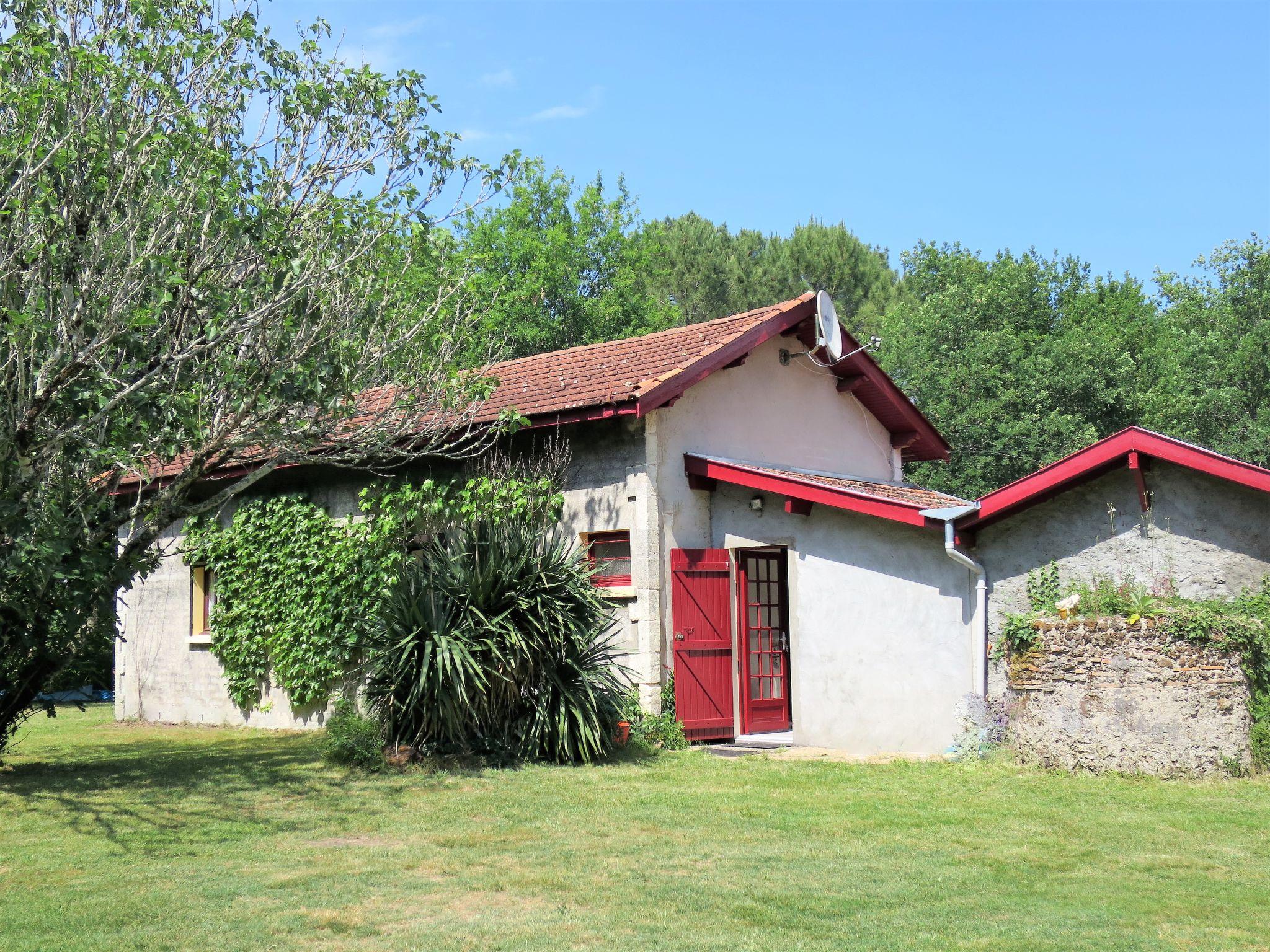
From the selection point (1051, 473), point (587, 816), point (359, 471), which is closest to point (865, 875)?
point (587, 816)

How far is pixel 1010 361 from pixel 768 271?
9140 millimetres

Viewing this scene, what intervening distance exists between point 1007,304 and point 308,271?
24467mm

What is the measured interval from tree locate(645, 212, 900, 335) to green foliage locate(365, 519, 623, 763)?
942 inches

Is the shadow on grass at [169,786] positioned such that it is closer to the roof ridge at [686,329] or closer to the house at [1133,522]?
the roof ridge at [686,329]

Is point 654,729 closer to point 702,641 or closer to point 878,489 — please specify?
point 702,641

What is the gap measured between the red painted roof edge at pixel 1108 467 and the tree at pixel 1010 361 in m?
17.3

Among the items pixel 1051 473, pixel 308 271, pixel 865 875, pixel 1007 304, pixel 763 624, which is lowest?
pixel 865 875

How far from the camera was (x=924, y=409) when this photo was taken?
98.3 ft

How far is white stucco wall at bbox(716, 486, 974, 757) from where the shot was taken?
11.6 meters

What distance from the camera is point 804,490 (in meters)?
12.2

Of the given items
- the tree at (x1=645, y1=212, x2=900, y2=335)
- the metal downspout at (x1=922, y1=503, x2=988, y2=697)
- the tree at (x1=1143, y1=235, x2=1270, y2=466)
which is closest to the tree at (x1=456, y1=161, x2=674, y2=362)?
the tree at (x1=645, y1=212, x2=900, y2=335)

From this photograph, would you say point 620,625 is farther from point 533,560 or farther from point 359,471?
point 359,471

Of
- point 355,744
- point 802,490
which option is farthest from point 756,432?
point 355,744

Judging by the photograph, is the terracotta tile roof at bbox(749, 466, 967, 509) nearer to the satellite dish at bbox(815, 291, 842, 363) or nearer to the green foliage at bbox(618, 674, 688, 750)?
the satellite dish at bbox(815, 291, 842, 363)
